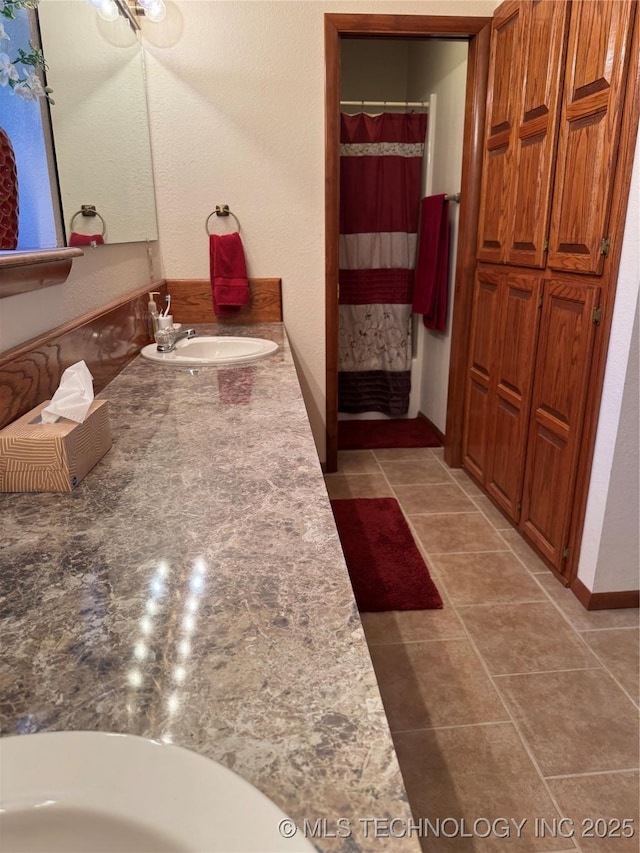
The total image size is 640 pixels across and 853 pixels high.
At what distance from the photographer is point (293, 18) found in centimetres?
245

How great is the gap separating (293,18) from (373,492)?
2122 mm

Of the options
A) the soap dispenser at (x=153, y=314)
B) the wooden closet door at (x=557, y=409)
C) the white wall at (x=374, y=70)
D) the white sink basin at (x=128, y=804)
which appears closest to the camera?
Answer: the white sink basin at (x=128, y=804)

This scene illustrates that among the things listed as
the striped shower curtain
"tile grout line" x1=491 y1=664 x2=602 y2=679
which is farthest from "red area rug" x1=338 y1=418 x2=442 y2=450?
"tile grout line" x1=491 y1=664 x2=602 y2=679

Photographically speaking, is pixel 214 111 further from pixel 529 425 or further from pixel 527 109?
pixel 529 425

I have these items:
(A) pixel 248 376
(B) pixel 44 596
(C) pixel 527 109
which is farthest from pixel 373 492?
(B) pixel 44 596

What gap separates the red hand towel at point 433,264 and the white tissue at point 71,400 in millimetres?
2600

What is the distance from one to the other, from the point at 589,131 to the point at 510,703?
5.59ft

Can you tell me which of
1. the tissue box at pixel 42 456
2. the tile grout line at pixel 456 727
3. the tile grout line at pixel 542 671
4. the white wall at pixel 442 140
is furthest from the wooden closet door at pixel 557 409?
the tissue box at pixel 42 456

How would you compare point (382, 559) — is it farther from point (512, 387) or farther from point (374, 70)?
point (374, 70)

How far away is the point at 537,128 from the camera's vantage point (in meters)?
2.13

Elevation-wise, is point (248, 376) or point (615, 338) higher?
point (615, 338)

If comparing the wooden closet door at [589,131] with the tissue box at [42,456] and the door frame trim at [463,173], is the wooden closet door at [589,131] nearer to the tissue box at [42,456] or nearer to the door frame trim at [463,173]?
the door frame trim at [463,173]

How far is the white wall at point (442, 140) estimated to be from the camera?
3041mm

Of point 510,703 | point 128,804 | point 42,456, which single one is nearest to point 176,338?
point 42,456
